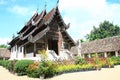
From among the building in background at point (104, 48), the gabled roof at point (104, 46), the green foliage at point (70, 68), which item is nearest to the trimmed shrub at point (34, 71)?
the green foliage at point (70, 68)

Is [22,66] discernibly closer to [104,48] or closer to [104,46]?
[104,48]

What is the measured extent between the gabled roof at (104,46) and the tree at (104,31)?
22.0 meters

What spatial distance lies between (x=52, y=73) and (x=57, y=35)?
11202 mm

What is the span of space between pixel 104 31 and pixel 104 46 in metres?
28.6

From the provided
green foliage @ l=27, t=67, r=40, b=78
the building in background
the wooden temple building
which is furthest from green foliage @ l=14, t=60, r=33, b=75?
the building in background

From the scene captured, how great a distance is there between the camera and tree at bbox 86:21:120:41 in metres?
70.5

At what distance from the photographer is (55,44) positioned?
27969 millimetres

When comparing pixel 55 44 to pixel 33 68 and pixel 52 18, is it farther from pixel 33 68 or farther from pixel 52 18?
pixel 33 68

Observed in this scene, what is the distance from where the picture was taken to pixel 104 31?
232 ft

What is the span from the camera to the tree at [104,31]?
7049 cm

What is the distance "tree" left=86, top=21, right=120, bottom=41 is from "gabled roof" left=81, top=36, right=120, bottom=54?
72.2ft

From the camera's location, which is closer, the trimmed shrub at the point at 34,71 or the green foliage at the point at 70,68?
the trimmed shrub at the point at 34,71

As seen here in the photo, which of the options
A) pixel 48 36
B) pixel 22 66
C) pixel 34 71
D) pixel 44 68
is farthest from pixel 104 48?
pixel 44 68

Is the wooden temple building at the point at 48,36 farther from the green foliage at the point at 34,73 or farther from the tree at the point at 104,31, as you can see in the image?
the tree at the point at 104,31
